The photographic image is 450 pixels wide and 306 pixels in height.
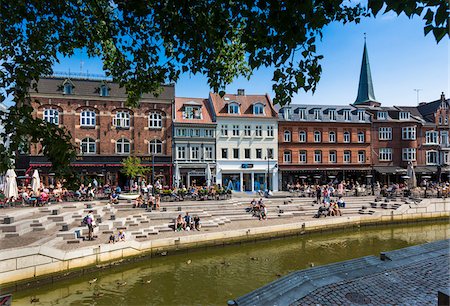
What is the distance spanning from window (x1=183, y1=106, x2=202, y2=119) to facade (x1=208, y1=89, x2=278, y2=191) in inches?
81.9

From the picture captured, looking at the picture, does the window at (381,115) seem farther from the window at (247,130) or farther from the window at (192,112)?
the window at (192,112)

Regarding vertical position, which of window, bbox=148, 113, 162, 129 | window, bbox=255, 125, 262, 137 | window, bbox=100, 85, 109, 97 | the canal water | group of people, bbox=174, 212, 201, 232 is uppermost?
window, bbox=100, 85, 109, 97

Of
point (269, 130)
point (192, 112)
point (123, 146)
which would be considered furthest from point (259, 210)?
point (123, 146)

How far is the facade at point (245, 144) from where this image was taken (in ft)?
131

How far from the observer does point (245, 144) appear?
4081cm

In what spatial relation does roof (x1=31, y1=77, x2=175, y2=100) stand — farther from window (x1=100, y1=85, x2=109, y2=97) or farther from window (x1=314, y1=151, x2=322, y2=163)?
window (x1=314, y1=151, x2=322, y2=163)

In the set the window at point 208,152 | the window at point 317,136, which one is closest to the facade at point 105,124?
the window at point 208,152

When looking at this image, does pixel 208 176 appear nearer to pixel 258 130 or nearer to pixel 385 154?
pixel 258 130

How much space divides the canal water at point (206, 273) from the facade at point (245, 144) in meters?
20.2

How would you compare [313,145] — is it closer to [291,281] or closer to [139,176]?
[139,176]

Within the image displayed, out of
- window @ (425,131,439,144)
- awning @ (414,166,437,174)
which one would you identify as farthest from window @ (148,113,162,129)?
window @ (425,131,439,144)

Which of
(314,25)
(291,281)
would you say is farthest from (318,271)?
(314,25)

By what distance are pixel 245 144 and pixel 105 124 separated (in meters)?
18.6

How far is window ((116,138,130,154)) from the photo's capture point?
120ft
